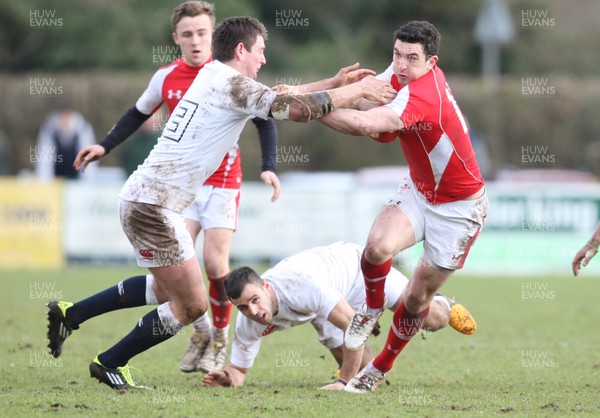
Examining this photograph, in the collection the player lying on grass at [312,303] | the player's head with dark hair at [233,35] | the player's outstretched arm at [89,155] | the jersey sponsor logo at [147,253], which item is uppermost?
the player's head with dark hair at [233,35]

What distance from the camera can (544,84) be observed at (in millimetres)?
27016

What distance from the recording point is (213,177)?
332 inches

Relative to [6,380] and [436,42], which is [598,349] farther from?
[6,380]

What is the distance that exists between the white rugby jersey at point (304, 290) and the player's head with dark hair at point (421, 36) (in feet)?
5.53

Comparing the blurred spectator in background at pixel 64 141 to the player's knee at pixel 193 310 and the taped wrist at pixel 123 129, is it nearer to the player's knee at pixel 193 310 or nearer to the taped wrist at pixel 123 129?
the taped wrist at pixel 123 129

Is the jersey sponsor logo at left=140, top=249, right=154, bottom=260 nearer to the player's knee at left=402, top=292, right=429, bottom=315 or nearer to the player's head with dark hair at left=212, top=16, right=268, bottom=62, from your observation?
the player's head with dark hair at left=212, top=16, right=268, bottom=62

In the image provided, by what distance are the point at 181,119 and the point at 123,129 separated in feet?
5.27

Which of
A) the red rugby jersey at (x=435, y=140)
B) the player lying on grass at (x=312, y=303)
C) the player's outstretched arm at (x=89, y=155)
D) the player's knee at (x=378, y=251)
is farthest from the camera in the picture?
the player's outstretched arm at (x=89, y=155)

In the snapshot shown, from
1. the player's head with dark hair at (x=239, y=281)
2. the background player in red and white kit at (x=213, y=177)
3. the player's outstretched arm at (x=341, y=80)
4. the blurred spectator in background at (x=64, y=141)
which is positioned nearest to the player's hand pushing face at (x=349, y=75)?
the player's outstretched arm at (x=341, y=80)

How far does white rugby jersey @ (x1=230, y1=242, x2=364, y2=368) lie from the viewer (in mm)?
7293

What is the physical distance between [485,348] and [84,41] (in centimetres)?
2317

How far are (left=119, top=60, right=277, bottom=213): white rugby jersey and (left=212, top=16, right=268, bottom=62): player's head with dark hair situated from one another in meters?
0.09

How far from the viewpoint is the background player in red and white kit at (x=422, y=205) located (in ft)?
22.5

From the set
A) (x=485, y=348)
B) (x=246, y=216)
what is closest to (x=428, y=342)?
(x=485, y=348)
